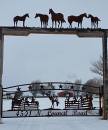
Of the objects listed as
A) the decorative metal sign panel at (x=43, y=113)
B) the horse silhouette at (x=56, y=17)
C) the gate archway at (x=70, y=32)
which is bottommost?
the decorative metal sign panel at (x=43, y=113)

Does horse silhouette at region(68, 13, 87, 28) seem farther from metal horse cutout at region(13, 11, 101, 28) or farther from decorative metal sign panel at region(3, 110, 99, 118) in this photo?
decorative metal sign panel at region(3, 110, 99, 118)

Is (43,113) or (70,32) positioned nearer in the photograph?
(70,32)

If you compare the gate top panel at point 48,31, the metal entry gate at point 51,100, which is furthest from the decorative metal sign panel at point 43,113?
the gate top panel at point 48,31

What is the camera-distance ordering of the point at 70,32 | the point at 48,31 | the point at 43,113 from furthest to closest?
the point at 43,113 < the point at 70,32 < the point at 48,31

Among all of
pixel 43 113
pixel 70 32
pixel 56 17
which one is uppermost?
pixel 56 17

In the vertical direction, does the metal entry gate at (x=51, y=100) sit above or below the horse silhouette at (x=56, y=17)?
below

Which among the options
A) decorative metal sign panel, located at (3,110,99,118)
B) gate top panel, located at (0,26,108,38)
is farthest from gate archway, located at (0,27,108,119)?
decorative metal sign panel, located at (3,110,99,118)

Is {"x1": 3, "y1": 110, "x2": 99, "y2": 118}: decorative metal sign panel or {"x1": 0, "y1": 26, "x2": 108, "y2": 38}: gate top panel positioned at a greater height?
{"x1": 0, "y1": 26, "x2": 108, "y2": 38}: gate top panel

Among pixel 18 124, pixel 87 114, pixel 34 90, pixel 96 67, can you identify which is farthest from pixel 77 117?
pixel 96 67

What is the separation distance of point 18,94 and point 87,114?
2263 mm

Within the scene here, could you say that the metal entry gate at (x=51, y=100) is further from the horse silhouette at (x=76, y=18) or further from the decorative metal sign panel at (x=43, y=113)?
the horse silhouette at (x=76, y=18)

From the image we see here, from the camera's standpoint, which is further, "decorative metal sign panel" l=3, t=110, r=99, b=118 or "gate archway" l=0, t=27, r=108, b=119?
"decorative metal sign panel" l=3, t=110, r=99, b=118

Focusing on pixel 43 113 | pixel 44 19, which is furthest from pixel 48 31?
pixel 43 113

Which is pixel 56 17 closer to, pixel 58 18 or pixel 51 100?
pixel 58 18
